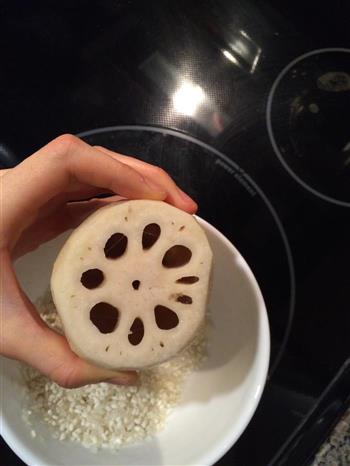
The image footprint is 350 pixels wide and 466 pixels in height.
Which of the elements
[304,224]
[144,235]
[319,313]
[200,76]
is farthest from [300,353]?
[200,76]

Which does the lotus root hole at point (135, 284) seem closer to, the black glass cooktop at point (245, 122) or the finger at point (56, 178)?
the finger at point (56, 178)

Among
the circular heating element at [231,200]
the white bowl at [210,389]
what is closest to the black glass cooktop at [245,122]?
the circular heating element at [231,200]

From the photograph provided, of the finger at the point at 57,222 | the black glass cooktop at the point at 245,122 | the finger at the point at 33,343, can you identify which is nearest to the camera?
the finger at the point at 33,343

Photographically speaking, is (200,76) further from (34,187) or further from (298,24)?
(34,187)

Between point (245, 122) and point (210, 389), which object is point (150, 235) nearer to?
point (210, 389)

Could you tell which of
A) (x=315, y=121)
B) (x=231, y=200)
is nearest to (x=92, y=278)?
(x=231, y=200)

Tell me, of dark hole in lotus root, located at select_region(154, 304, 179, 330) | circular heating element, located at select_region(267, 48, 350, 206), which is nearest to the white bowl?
dark hole in lotus root, located at select_region(154, 304, 179, 330)

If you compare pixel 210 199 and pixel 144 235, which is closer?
pixel 144 235
